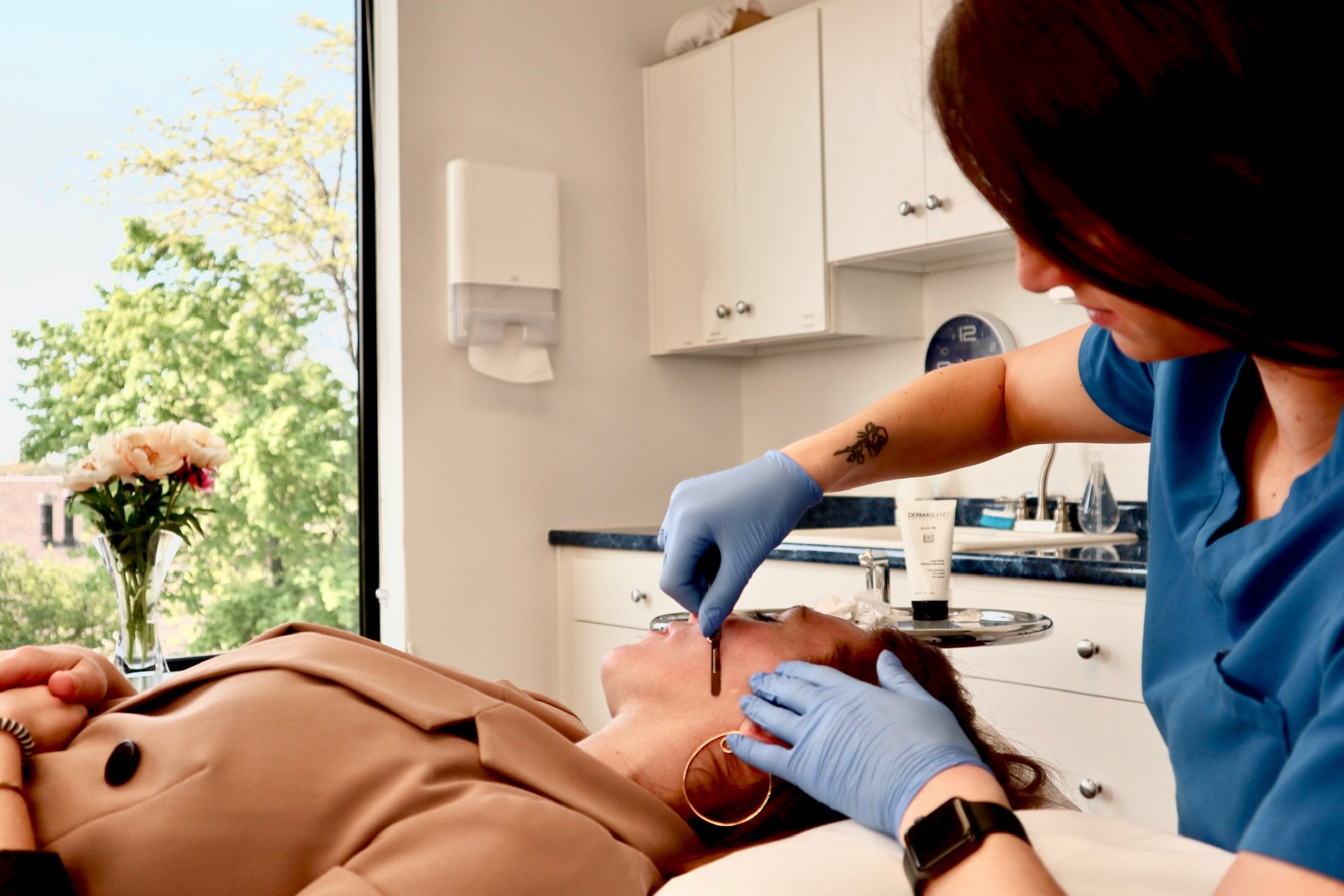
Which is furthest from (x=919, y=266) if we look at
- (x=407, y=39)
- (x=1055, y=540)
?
(x=407, y=39)

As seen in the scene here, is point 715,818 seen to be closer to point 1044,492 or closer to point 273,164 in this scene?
point 1044,492

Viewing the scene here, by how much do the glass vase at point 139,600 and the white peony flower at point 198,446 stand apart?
0.12 m

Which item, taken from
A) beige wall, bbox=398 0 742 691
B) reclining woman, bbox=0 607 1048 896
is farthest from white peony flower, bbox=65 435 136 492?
beige wall, bbox=398 0 742 691

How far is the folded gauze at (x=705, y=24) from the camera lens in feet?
10.3

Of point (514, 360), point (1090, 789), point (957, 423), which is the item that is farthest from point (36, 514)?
point (1090, 789)

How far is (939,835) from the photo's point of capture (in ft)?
2.54

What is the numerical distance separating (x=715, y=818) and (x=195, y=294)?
2100 mm

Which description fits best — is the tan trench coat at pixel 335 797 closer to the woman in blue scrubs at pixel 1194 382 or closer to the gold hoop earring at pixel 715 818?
the gold hoop earring at pixel 715 818

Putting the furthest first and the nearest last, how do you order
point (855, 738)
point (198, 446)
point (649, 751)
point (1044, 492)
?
point (1044, 492), point (198, 446), point (649, 751), point (855, 738)

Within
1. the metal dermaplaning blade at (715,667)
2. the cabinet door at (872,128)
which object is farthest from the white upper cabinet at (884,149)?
the metal dermaplaning blade at (715,667)

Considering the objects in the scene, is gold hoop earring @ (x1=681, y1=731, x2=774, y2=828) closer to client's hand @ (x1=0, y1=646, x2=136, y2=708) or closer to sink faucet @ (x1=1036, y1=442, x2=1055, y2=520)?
client's hand @ (x1=0, y1=646, x2=136, y2=708)

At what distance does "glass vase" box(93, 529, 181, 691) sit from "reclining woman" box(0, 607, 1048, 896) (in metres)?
0.44

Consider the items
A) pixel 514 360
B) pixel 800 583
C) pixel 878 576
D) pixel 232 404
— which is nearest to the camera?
pixel 878 576

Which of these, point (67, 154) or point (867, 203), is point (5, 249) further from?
point (867, 203)
